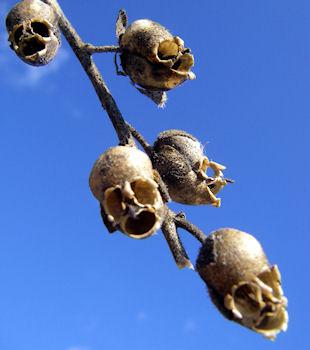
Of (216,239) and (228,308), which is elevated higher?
(216,239)

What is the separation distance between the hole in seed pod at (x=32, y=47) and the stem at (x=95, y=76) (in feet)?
0.53

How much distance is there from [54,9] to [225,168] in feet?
3.34

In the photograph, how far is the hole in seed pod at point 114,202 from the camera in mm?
2502

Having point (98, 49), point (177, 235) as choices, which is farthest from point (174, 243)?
point (98, 49)

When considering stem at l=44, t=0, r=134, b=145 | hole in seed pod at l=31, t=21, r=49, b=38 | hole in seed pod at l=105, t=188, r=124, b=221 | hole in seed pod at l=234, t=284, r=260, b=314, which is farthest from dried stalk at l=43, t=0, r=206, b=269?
hole in seed pod at l=234, t=284, r=260, b=314

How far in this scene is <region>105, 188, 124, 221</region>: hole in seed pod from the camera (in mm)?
2502

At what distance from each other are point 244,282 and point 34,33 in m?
1.37

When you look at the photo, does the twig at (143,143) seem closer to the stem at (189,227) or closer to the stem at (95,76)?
the stem at (95,76)

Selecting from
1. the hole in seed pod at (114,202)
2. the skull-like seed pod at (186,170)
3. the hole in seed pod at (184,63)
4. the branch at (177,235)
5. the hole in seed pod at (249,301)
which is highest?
the hole in seed pod at (184,63)

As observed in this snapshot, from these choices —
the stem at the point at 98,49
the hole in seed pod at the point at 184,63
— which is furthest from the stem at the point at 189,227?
the stem at the point at 98,49

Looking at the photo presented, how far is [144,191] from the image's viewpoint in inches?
101

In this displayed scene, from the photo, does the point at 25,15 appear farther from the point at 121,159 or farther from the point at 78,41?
the point at 121,159

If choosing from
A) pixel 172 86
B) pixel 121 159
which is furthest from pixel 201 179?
pixel 121 159

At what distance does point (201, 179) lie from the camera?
10.4 feet
